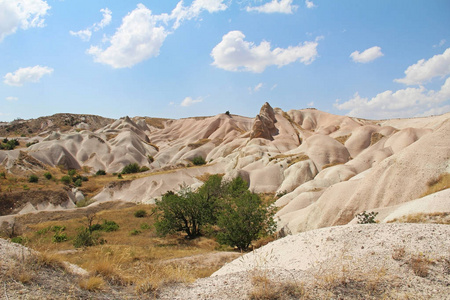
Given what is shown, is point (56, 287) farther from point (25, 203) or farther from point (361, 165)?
point (25, 203)

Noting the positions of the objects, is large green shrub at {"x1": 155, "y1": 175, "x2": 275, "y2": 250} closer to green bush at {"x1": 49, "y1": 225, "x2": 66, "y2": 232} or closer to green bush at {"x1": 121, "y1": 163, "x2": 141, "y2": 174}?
green bush at {"x1": 49, "y1": 225, "x2": 66, "y2": 232}

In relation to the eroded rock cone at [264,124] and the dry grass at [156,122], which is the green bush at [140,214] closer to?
the eroded rock cone at [264,124]

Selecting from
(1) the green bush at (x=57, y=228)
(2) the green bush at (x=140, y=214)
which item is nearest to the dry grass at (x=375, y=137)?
(2) the green bush at (x=140, y=214)

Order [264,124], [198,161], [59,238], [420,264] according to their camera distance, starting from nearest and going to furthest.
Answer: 1. [420,264]
2. [59,238]
3. [264,124]
4. [198,161]

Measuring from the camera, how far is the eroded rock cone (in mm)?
65250

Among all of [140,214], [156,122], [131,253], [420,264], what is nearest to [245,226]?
[131,253]

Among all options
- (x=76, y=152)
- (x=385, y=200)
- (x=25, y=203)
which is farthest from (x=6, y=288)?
(x=76, y=152)

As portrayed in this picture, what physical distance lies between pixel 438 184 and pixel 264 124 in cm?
5319

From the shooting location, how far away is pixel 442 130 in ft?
56.2

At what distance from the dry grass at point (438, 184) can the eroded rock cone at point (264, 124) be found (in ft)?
165

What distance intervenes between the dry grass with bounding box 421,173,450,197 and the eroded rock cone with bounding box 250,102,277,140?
50.2 meters

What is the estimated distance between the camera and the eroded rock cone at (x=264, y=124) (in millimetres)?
65250

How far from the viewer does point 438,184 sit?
14.6 metres

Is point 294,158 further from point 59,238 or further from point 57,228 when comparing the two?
point 59,238
